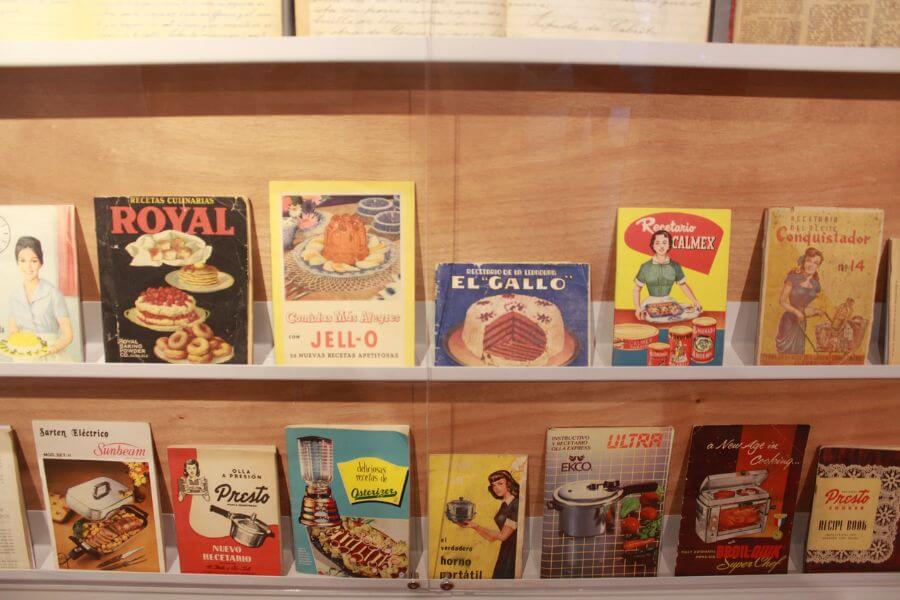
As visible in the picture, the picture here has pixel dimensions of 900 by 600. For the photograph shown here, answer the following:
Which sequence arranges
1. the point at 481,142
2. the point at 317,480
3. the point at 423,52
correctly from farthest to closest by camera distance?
the point at 317,480
the point at 481,142
the point at 423,52

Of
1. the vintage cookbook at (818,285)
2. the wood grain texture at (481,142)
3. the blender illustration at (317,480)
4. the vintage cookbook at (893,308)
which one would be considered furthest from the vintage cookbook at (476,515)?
the vintage cookbook at (893,308)

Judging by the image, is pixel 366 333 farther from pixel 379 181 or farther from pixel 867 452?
pixel 867 452

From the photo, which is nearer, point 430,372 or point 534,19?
point 534,19

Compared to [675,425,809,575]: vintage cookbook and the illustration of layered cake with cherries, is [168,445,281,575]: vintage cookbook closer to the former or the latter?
the illustration of layered cake with cherries

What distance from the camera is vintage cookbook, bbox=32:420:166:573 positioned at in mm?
1336

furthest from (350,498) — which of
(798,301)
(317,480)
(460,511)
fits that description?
(798,301)

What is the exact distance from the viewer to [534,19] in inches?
43.8

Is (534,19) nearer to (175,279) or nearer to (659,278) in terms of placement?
(659,278)

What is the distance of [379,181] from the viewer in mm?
1207

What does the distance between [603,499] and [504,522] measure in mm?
239

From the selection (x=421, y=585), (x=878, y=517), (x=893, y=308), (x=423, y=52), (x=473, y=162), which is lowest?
(x=421, y=585)

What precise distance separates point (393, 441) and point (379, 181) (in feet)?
1.92

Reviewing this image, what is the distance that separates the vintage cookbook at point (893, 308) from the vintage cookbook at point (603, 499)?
0.50 m

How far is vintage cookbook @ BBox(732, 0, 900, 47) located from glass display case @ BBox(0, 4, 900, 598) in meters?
0.07
